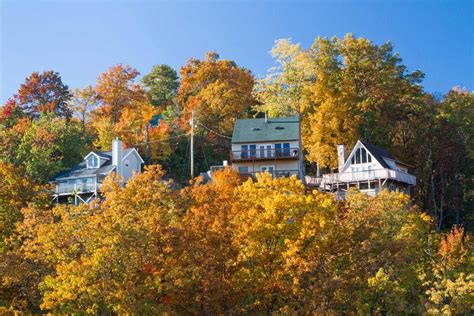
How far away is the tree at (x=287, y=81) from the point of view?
2749 inches

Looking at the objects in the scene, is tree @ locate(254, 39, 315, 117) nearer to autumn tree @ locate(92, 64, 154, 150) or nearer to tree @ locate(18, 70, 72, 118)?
autumn tree @ locate(92, 64, 154, 150)

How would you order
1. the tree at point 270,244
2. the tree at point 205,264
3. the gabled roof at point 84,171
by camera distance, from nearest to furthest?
1. the tree at point 205,264
2. the tree at point 270,244
3. the gabled roof at point 84,171

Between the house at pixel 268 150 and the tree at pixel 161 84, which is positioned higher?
the tree at pixel 161 84

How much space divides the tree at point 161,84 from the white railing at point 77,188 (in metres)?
32.4

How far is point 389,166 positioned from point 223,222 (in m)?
29.4

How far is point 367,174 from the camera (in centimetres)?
6100

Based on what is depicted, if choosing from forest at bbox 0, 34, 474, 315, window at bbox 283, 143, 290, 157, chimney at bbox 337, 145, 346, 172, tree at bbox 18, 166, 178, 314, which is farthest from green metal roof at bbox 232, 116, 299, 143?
tree at bbox 18, 166, 178, 314

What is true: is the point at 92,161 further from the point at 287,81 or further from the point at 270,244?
the point at 270,244

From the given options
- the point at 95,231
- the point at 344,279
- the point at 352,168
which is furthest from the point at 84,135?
the point at 344,279

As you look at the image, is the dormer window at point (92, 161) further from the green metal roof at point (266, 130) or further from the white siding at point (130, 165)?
the green metal roof at point (266, 130)

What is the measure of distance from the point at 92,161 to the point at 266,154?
14964mm

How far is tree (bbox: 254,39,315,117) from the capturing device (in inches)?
2749

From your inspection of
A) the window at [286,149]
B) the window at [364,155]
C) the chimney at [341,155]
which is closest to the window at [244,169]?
the window at [286,149]

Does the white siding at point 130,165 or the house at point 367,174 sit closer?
the house at point 367,174
